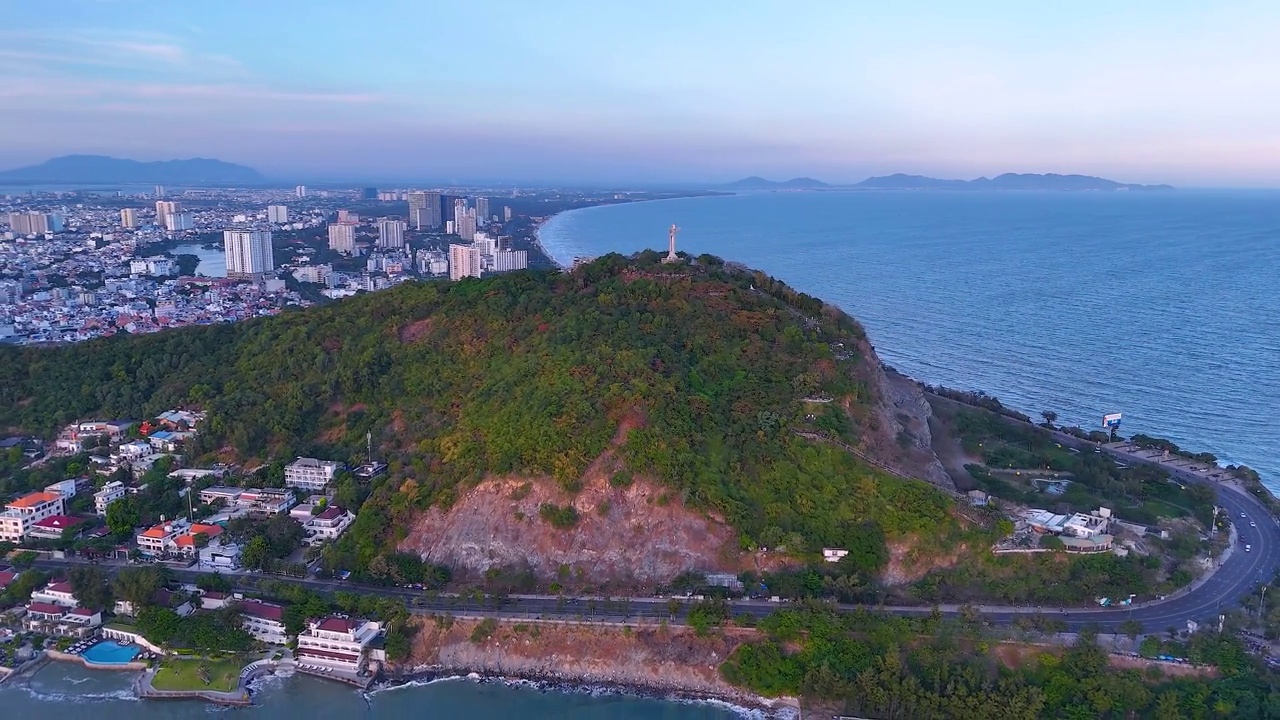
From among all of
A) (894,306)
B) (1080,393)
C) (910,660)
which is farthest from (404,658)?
(894,306)

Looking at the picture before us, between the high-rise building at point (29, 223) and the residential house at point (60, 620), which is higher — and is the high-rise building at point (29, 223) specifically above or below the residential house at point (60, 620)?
above

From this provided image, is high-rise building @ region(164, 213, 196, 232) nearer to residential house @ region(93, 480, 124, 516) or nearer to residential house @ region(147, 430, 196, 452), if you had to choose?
residential house @ region(147, 430, 196, 452)

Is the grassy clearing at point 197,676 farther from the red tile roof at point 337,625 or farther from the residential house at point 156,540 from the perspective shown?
the residential house at point 156,540

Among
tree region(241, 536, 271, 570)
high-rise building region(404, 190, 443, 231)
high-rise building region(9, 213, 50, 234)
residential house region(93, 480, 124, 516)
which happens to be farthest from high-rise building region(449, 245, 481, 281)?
high-rise building region(9, 213, 50, 234)

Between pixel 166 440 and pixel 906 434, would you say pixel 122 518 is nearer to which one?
pixel 166 440

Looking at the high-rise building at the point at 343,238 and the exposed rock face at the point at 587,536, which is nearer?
the exposed rock face at the point at 587,536

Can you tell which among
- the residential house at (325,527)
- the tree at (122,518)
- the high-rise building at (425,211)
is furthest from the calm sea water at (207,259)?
the residential house at (325,527)
